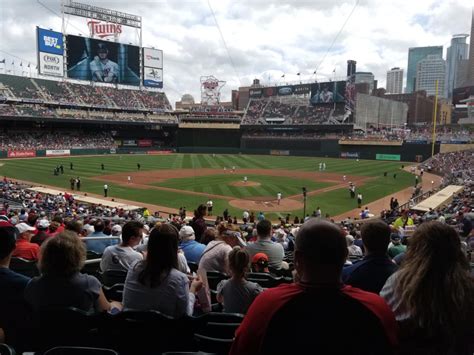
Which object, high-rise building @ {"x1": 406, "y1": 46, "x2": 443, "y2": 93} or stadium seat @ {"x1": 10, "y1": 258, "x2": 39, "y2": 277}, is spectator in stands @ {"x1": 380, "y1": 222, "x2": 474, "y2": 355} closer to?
stadium seat @ {"x1": 10, "y1": 258, "x2": 39, "y2": 277}

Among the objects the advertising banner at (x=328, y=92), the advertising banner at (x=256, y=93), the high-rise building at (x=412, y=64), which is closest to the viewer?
the advertising banner at (x=328, y=92)

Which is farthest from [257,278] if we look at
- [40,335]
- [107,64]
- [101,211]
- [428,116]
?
[428,116]

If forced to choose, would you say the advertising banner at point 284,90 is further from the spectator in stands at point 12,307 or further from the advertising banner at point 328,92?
the spectator in stands at point 12,307

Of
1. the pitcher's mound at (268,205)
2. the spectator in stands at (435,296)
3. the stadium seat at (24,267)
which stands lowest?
the pitcher's mound at (268,205)

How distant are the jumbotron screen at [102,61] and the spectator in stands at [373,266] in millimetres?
75188

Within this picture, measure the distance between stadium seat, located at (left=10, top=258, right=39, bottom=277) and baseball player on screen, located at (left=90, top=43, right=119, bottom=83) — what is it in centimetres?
7367

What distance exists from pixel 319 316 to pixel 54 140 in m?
73.1

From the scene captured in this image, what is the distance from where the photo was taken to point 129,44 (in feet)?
248

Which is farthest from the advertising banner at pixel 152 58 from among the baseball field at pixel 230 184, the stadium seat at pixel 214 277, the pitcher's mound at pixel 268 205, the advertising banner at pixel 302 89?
the stadium seat at pixel 214 277

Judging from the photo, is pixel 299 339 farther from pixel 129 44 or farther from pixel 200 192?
pixel 129 44

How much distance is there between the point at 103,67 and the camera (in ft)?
239

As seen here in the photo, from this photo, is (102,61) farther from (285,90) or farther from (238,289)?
(238,289)

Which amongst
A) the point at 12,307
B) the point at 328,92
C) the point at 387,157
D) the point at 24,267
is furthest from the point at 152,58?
the point at 12,307

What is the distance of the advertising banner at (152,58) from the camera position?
78375mm
